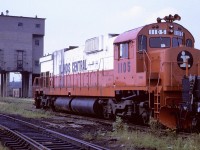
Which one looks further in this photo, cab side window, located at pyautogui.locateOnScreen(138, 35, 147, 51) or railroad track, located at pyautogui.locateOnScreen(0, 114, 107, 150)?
cab side window, located at pyautogui.locateOnScreen(138, 35, 147, 51)

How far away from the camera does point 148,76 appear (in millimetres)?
14336

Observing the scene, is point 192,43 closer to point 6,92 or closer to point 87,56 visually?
point 87,56

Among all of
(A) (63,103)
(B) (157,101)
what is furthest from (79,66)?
(B) (157,101)

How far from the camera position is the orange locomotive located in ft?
44.0

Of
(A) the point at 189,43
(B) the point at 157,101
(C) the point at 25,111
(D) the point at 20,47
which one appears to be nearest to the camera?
(B) the point at 157,101

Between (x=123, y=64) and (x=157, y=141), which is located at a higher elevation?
(x=123, y=64)

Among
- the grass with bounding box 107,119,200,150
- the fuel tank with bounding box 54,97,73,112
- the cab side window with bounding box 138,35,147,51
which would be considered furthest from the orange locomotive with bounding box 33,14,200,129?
the fuel tank with bounding box 54,97,73,112

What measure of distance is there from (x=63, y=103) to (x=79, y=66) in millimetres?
2644

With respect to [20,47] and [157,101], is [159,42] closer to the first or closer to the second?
[157,101]

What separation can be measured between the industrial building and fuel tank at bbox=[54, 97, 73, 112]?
37335mm

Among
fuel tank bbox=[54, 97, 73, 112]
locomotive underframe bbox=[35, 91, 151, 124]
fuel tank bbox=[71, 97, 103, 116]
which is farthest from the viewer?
fuel tank bbox=[54, 97, 73, 112]

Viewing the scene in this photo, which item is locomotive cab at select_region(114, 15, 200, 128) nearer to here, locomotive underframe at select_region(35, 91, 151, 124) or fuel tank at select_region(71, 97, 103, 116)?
locomotive underframe at select_region(35, 91, 151, 124)

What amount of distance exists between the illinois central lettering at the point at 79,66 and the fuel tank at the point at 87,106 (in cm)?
163

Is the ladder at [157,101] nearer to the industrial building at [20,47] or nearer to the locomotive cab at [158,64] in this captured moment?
the locomotive cab at [158,64]
